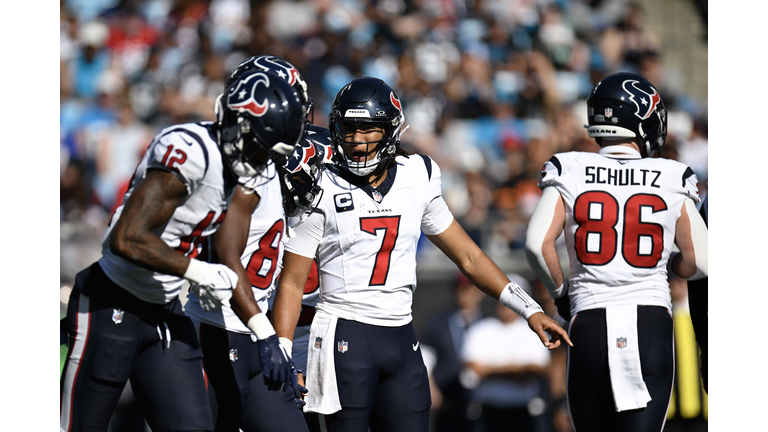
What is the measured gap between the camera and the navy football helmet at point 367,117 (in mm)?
4000

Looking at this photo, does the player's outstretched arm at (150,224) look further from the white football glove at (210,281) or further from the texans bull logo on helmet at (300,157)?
the texans bull logo on helmet at (300,157)

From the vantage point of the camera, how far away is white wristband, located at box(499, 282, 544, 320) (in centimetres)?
412

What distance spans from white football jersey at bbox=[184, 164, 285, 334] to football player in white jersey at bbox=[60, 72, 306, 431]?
244 millimetres

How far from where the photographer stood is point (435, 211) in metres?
4.19

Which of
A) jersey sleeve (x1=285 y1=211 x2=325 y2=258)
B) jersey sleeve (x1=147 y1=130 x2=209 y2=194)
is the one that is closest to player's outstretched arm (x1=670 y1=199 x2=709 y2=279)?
jersey sleeve (x1=285 y1=211 x2=325 y2=258)

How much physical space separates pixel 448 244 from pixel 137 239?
5.53ft

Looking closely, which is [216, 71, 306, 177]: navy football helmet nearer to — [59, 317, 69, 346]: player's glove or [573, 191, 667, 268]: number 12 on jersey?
[59, 317, 69, 346]: player's glove

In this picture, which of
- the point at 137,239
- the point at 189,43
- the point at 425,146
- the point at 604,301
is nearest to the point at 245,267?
the point at 137,239

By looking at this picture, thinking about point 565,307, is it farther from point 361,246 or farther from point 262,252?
point 262,252

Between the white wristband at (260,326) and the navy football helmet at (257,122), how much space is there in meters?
0.60

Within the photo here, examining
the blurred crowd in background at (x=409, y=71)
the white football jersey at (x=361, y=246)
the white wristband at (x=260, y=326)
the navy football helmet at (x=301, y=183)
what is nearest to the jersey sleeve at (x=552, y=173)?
the white football jersey at (x=361, y=246)

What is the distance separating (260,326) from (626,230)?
6.05 feet

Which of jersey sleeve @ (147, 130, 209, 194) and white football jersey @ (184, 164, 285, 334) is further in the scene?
white football jersey @ (184, 164, 285, 334)

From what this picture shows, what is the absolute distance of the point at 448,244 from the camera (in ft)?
14.1
